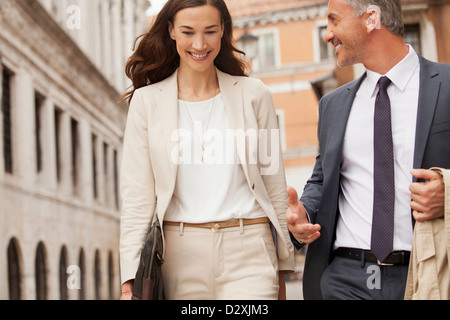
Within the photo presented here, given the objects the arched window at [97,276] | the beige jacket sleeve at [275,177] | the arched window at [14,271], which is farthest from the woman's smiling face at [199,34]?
the arched window at [97,276]

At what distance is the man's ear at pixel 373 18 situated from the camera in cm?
251

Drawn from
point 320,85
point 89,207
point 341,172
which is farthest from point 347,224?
point 320,85

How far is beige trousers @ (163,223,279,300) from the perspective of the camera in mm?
2510

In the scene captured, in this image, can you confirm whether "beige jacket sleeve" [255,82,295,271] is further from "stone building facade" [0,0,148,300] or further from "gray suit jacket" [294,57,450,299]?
"stone building facade" [0,0,148,300]

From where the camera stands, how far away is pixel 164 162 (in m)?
2.56

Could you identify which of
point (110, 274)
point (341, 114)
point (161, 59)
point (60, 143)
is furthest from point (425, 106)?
point (110, 274)

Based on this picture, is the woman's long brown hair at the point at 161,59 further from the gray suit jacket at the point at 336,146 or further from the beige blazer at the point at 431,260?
the beige blazer at the point at 431,260

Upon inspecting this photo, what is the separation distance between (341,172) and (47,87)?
9.54m

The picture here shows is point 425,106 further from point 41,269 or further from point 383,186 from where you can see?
point 41,269

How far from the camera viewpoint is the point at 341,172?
2.53m

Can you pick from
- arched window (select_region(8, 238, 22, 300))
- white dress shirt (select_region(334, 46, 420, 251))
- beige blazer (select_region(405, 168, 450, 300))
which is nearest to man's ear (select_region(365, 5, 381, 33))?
white dress shirt (select_region(334, 46, 420, 251))

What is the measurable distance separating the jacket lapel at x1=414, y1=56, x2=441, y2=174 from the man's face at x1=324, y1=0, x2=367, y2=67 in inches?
9.8

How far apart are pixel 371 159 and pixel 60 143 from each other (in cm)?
1022
